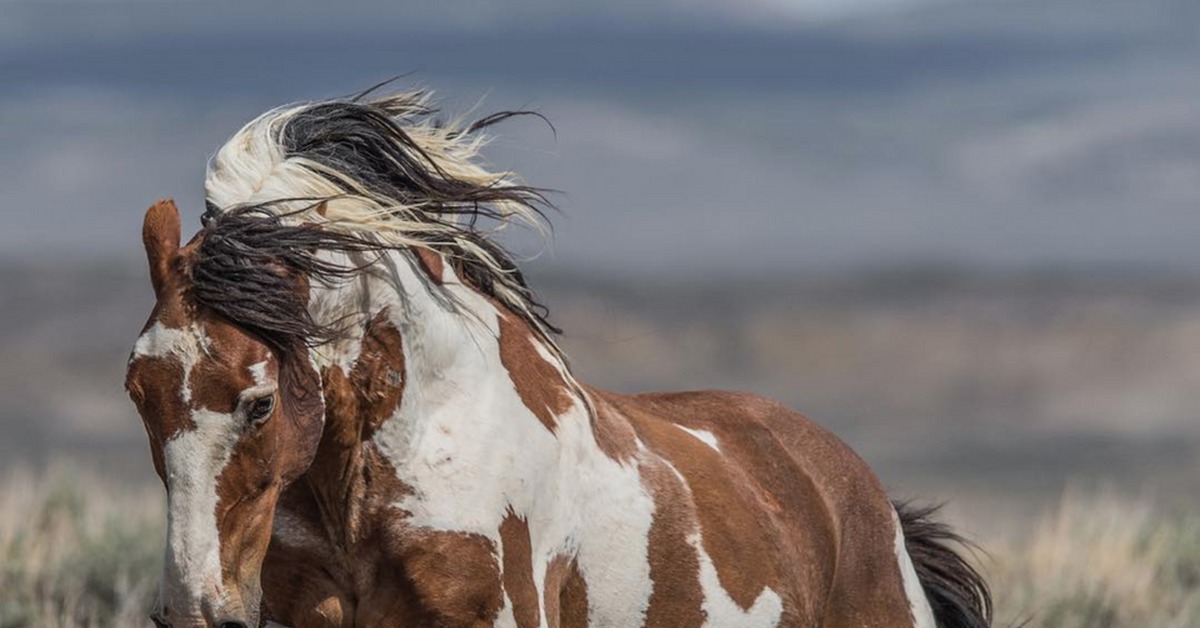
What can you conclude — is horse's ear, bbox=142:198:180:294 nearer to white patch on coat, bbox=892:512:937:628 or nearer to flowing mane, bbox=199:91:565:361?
flowing mane, bbox=199:91:565:361

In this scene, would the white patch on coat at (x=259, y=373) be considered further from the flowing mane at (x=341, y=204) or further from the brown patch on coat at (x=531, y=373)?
the brown patch on coat at (x=531, y=373)

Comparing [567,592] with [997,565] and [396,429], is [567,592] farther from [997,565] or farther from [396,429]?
[997,565]

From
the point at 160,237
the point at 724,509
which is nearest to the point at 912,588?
the point at 724,509

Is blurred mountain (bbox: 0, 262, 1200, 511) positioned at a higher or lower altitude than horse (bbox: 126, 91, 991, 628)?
lower

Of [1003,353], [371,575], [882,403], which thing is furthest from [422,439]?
[1003,353]

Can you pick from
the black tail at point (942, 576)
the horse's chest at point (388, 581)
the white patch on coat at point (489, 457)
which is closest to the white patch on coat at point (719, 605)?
the white patch on coat at point (489, 457)

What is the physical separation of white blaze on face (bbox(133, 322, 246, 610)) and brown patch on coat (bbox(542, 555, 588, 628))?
3.19ft

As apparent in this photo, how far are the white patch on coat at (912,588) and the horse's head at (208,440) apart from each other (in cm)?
260

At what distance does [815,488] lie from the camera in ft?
21.5

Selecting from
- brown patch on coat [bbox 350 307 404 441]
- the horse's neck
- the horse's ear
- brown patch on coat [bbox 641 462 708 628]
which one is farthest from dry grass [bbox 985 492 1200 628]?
the horse's ear

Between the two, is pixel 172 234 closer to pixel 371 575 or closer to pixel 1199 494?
pixel 371 575

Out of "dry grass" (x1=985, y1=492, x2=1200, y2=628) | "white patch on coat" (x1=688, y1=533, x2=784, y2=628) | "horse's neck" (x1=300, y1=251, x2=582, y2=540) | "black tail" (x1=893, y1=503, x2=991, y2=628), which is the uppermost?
"horse's neck" (x1=300, y1=251, x2=582, y2=540)

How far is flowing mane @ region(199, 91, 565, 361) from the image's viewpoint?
4.75 meters

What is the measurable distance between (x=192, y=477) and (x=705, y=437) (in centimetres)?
197
